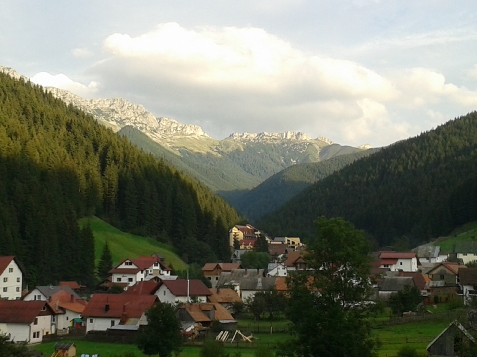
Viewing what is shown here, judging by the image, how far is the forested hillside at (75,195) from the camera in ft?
315

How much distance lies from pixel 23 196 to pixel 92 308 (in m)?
43.0

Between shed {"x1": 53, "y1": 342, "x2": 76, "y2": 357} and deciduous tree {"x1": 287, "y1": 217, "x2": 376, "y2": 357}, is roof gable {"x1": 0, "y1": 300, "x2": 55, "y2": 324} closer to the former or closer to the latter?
shed {"x1": 53, "y1": 342, "x2": 76, "y2": 357}

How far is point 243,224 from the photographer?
7028 inches

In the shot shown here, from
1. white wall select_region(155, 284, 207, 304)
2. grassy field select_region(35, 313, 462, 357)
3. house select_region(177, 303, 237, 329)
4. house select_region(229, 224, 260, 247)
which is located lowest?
grassy field select_region(35, 313, 462, 357)

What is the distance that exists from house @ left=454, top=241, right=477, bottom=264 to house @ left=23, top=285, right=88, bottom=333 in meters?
70.7

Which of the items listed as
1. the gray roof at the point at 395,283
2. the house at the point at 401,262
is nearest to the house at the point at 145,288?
the gray roof at the point at 395,283

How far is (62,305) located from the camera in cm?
6912

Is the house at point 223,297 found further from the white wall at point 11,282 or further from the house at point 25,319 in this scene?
→ the white wall at point 11,282

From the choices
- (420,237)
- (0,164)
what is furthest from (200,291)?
(420,237)

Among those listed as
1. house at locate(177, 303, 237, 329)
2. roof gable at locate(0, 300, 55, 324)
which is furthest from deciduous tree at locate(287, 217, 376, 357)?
roof gable at locate(0, 300, 55, 324)

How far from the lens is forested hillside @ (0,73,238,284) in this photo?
315ft

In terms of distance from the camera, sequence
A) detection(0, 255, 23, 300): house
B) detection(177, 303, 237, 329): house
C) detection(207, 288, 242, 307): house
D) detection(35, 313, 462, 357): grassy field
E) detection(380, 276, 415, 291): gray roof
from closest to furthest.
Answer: detection(35, 313, 462, 357): grassy field, detection(177, 303, 237, 329): house, detection(207, 288, 242, 307): house, detection(0, 255, 23, 300): house, detection(380, 276, 415, 291): gray roof

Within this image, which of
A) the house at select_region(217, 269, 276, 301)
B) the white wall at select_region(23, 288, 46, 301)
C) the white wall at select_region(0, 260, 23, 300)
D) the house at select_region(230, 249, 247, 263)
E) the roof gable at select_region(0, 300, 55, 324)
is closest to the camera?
the roof gable at select_region(0, 300, 55, 324)

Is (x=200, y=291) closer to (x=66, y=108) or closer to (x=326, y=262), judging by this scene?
(x=326, y=262)
